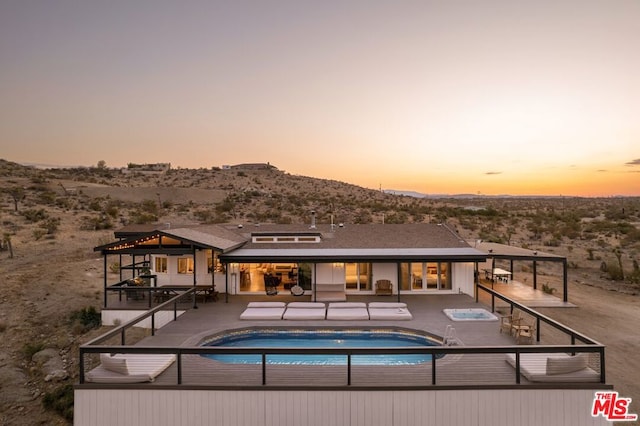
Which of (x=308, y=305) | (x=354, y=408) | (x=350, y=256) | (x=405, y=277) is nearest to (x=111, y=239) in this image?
(x=308, y=305)

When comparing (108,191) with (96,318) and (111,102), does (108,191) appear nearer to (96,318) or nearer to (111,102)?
(111,102)

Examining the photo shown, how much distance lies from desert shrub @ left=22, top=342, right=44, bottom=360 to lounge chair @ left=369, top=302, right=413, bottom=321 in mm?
12372

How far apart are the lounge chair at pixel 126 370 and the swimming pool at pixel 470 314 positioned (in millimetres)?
8872

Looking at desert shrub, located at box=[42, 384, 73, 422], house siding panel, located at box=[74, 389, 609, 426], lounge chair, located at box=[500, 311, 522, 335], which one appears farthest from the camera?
lounge chair, located at box=[500, 311, 522, 335]

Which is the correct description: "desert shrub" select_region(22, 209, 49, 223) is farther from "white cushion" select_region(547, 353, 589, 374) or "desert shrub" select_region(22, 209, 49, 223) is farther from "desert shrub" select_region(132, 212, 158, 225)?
"white cushion" select_region(547, 353, 589, 374)

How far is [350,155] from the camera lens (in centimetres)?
3838

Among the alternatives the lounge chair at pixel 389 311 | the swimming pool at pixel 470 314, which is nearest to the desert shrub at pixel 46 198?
the lounge chair at pixel 389 311

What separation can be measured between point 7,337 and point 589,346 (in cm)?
1939

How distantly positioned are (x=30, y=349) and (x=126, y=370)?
900 cm

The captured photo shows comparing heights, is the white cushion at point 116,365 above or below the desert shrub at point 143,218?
below

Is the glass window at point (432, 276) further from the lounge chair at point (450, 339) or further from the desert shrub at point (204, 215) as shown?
the desert shrub at point (204, 215)

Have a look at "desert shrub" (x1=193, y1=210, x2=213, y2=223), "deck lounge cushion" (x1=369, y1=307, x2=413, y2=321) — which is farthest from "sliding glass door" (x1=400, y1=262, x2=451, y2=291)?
"desert shrub" (x1=193, y1=210, x2=213, y2=223)

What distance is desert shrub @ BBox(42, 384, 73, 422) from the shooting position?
961 centimetres

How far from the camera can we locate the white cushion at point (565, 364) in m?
7.11
